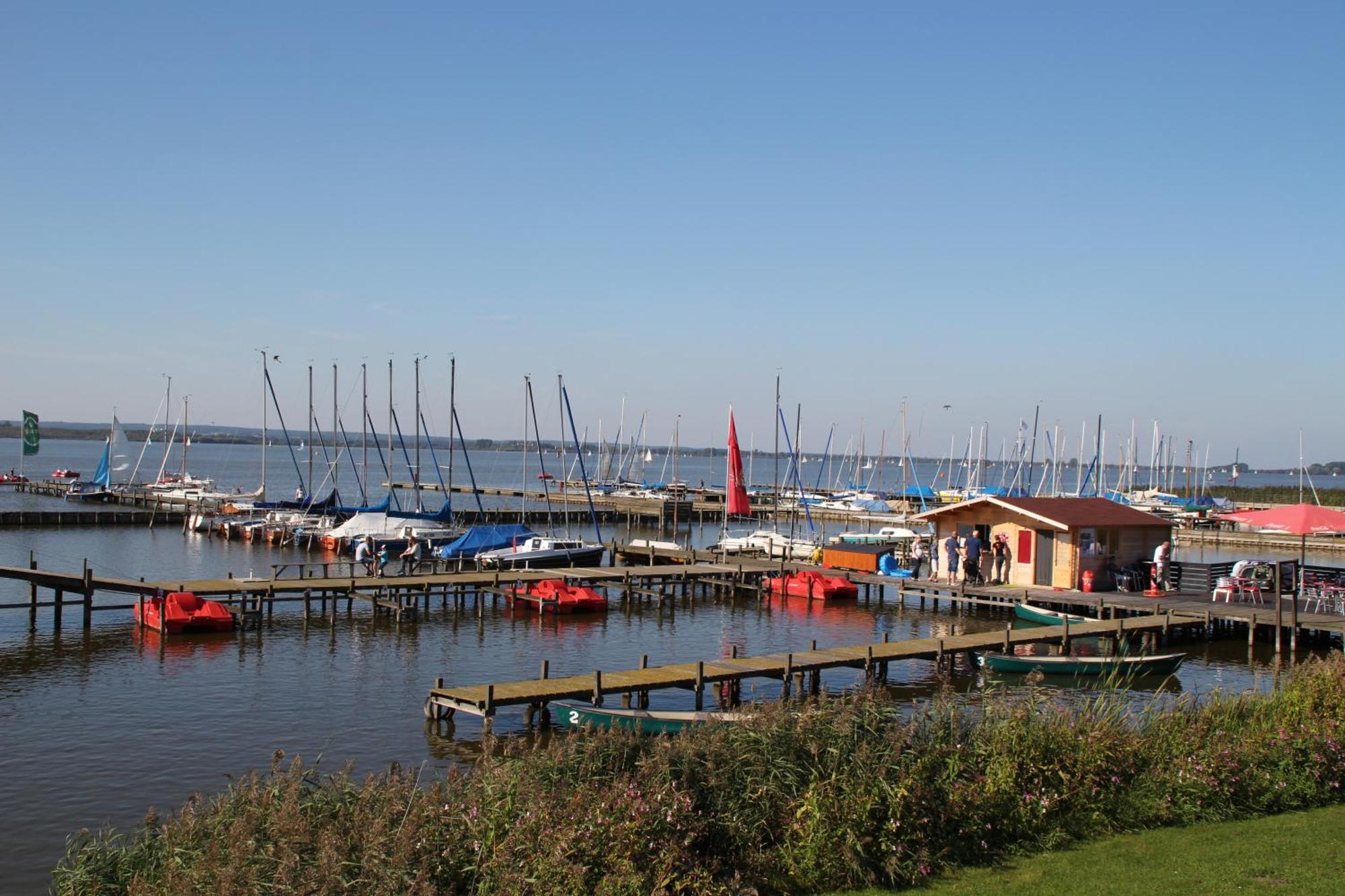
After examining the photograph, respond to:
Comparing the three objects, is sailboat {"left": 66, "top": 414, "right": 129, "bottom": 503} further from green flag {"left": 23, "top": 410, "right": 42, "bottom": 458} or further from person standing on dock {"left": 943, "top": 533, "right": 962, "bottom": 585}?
person standing on dock {"left": 943, "top": 533, "right": 962, "bottom": 585}

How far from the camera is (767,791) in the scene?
44.0 feet

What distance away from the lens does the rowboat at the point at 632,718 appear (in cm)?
2050

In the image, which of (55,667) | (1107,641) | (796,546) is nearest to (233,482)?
(796,546)

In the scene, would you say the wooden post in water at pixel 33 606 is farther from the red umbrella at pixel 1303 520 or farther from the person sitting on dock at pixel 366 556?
the red umbrella at pixel 1303 520

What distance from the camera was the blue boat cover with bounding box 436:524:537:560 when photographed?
169 ft

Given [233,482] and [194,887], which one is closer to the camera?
[194,887]

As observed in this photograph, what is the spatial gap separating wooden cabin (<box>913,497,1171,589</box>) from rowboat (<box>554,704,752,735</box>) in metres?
22.0

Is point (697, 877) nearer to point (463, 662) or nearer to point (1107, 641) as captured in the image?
point (463, 662)

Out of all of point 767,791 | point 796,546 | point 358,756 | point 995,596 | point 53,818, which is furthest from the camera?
point 796,546

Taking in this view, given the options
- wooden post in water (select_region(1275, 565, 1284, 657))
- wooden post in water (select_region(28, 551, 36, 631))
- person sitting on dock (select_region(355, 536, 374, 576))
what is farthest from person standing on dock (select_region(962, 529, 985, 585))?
wooden post in water (select_region(28, 551, 36, 631))

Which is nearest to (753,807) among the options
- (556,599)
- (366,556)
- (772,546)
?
(556,599)

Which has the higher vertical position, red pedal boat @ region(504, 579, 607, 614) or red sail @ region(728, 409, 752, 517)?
red sail @ region(728, 409, 752, 517)

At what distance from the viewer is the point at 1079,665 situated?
28.6 meters

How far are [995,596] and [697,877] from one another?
2887 centimetres
